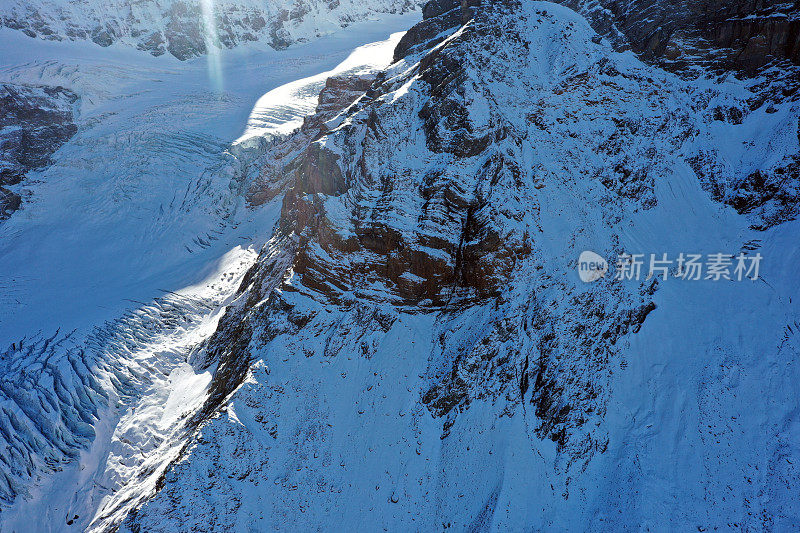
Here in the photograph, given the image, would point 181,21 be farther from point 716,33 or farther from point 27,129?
point 716,33

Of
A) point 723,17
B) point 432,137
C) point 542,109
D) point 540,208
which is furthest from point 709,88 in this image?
point 432,137

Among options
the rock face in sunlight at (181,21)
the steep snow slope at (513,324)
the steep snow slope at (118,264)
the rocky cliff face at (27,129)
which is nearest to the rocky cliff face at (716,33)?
the steep snow slope at (513,324)

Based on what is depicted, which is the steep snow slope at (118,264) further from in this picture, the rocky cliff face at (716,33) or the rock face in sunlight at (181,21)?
the rocky cliff face at (716,33)

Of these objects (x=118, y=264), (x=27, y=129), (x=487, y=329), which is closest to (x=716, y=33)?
(x=487, y=329)

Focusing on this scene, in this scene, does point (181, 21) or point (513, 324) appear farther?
point (181, 21)

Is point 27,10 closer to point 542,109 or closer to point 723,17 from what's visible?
point 542,109

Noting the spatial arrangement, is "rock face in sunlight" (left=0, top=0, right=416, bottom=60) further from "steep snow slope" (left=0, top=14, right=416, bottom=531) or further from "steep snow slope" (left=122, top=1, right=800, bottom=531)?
"steep snow slope" (left=122, top=1, right=800, bottom=531)

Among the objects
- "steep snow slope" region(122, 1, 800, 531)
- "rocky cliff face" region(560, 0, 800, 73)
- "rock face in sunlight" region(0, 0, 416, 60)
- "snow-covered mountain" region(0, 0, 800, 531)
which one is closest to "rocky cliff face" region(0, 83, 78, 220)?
"snow-covered mountain" region(0, 0, 800, 531)
